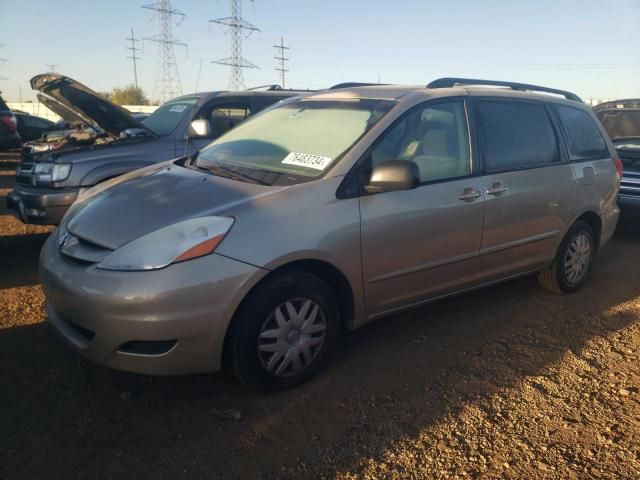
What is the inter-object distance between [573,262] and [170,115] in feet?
15.5

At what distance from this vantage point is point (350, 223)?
2.95m

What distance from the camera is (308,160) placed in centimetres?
318

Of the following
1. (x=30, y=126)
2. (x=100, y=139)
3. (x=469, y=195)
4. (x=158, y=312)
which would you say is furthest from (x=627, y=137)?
(x=30, y=126)

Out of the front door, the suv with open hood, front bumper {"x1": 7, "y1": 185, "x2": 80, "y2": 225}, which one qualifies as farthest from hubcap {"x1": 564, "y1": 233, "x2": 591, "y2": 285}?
front bumper {"x1": 7, "y1": 185, "x2": 80, "y2": 225}

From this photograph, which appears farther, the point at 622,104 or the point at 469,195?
the point at 622,104

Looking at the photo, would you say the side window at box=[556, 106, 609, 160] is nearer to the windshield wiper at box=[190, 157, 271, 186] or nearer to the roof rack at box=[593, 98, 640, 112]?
the windshield wiper at box=[190, 157, 271, 186]

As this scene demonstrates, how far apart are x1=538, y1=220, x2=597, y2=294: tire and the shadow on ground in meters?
0.57

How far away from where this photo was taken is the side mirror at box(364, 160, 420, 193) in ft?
9.79

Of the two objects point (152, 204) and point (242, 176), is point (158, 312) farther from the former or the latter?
point (242, 176)

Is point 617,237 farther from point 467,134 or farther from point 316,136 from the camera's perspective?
point 316,136

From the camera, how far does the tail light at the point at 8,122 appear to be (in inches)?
441

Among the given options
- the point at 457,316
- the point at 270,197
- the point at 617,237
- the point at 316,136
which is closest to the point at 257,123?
the point at 316,136

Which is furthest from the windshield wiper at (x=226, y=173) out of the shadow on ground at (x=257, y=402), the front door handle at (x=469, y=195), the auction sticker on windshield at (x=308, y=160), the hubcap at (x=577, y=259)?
the hubcap at (x=577, y=259)

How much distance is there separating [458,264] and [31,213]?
416 cm
